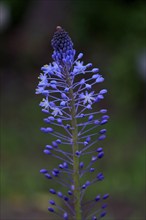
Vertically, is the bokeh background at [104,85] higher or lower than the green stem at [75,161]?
higher

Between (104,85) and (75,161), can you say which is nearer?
(75,161)

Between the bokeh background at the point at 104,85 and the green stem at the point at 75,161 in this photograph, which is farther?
the bokeh background at the point at 104,85

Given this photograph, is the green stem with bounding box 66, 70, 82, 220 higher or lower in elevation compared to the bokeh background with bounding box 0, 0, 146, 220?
lower

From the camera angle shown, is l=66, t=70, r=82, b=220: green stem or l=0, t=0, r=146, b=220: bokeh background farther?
l=0, t=0, r=146, b=220: bokeh background

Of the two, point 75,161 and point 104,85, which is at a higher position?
point 104,85
